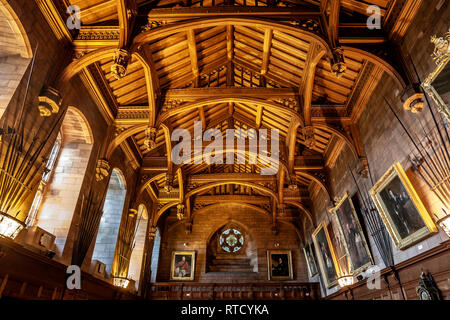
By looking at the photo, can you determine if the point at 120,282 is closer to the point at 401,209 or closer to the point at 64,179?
the point at 64,179

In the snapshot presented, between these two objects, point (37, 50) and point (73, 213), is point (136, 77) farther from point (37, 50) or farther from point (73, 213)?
→ point (73, 213)

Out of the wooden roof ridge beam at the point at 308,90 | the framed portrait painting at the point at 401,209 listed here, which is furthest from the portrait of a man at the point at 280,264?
the framed portrait painting at the point at 401,209

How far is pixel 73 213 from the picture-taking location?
7094 mm

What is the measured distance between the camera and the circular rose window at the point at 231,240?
653 inches

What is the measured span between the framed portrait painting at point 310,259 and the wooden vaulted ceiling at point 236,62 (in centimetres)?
421

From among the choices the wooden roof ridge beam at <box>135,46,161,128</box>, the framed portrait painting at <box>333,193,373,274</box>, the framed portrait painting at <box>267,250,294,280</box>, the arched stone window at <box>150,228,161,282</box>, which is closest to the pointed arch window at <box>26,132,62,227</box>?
the wooden roof ridge beam at <box>135,46,161,128</box>

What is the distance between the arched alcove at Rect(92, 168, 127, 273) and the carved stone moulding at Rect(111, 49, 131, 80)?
15.4 ft

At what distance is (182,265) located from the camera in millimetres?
15445

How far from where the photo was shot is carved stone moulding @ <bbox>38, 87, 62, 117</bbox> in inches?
217

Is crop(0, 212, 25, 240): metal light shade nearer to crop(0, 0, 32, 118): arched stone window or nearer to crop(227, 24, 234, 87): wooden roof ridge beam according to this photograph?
crop(0, 0, 32, 118): arched stone window

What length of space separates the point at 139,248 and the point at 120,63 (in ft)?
29.2
